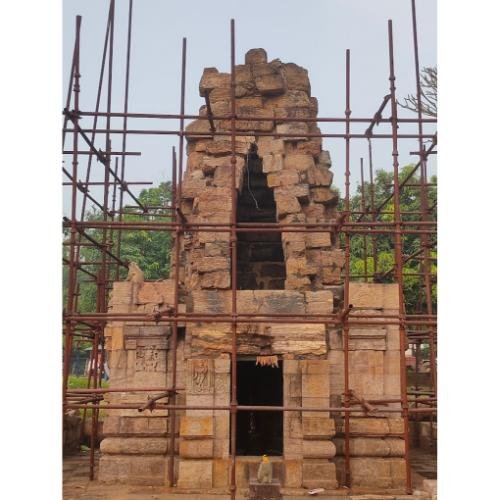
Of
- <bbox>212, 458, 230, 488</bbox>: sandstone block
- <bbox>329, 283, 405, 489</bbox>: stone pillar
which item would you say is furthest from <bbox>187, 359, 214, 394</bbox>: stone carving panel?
<bbox>329, 283, 405, 489</bbox>: stone pillar

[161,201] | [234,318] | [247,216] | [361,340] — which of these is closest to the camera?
[234,318]

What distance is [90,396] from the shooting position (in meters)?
12.2

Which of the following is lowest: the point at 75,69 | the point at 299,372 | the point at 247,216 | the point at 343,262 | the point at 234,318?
the point at 299,372

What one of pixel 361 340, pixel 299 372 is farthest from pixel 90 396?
pixel 361 340

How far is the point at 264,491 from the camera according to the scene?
877cm

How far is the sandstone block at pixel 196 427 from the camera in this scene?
1060 cm

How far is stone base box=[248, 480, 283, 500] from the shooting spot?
8.74 m

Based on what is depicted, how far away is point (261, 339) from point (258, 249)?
13.5 ft

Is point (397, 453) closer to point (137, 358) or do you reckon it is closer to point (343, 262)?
point (343, 262)

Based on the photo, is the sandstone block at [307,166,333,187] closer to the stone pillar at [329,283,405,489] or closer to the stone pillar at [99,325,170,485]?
the stone pillar at [329,283,405,489]

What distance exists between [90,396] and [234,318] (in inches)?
168

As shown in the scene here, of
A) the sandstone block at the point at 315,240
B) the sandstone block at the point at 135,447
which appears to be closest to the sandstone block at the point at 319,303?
the sandstone block at the point at 315,240

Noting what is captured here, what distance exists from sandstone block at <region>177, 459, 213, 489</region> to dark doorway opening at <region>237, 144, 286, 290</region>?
475cm

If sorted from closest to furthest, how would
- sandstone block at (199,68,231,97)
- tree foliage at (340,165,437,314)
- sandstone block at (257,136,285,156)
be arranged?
1. sandstone block at (257,136,285,156)
2. sandstone block at (199,68,231,97)
3. tree foliage at (340,165,437,314)
